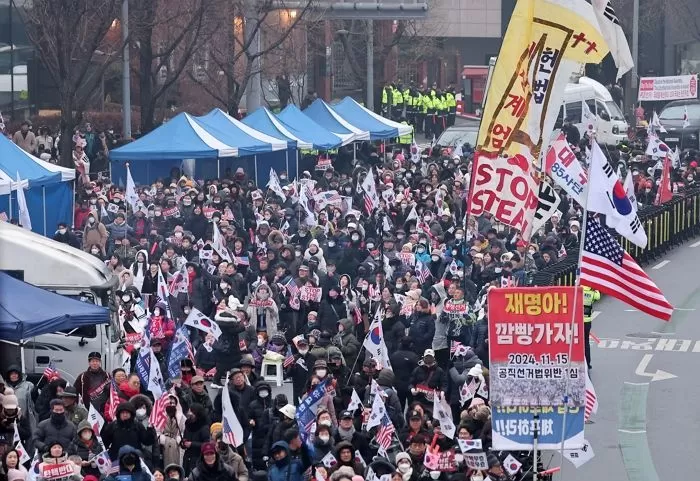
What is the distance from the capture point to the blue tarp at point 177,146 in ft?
102

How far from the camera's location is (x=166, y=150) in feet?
102

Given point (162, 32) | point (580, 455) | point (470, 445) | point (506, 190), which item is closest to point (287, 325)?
point (506, 190)

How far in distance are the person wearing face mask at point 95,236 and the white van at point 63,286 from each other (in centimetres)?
552

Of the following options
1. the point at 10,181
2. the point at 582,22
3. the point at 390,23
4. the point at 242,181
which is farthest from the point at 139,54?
the point at 582,22

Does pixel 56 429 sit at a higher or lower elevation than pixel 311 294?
lower

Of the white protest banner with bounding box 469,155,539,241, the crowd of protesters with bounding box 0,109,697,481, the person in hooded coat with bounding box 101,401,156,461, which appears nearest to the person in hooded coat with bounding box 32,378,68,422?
the crowd of protesters with bounding box 0,109,697,481

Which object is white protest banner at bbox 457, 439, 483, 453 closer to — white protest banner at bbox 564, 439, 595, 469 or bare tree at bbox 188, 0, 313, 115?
white protest banner at bbox 564, 439, 595, 469

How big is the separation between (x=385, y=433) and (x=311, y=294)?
6.00 metres

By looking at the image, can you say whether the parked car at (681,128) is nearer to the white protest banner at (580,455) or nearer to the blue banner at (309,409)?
the blue banner at (309,409)

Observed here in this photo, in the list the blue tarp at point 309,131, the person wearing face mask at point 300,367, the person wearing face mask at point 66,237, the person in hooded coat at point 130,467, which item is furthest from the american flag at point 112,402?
the blue tarp at point 309,131

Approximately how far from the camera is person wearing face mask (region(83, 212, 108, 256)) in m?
24.4

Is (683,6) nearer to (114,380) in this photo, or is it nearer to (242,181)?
(242,181)

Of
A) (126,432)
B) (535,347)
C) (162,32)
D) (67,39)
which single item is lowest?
(126,432)

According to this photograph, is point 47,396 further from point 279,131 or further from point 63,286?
point 279,131
